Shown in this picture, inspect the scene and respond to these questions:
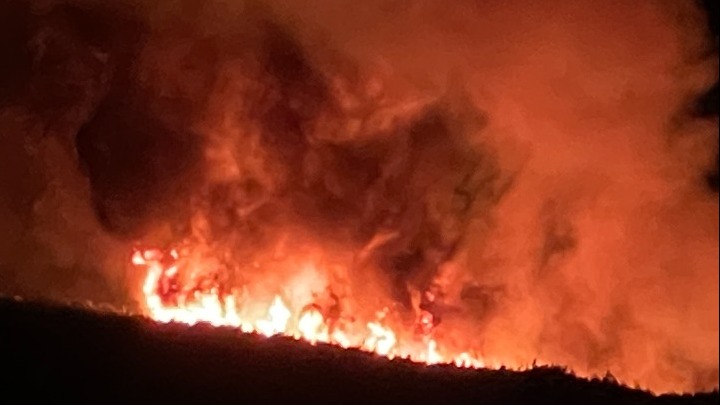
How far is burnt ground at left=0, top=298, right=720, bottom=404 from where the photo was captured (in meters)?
1.38

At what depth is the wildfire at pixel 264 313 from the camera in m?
1.85

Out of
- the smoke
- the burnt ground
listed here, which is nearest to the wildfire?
the smoke

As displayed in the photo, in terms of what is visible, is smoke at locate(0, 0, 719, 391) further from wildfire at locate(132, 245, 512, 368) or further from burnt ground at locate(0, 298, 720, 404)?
burnt ground at locate(0, 298, 720, 404)

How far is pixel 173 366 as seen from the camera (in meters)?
1.42

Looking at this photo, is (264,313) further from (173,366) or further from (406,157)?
(173,366)

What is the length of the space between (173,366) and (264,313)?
1.57ft

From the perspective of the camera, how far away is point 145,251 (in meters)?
1.88

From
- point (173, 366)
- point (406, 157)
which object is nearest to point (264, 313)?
point (406, 157)

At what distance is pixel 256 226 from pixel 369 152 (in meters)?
0.23

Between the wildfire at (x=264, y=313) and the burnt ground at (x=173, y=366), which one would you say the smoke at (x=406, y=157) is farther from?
the burnt ground at (x=173, y=366)

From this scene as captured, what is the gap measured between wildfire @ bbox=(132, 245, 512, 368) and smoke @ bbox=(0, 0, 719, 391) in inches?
1.7

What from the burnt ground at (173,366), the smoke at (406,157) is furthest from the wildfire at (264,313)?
the burnt ground at (173,366)

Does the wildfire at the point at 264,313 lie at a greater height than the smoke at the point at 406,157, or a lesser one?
lesser

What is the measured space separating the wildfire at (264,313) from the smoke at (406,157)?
0.14 feet
